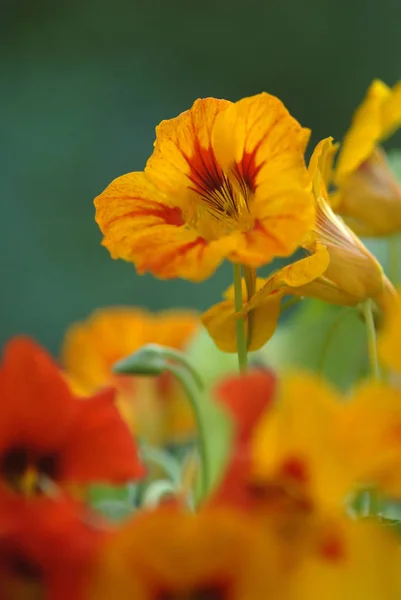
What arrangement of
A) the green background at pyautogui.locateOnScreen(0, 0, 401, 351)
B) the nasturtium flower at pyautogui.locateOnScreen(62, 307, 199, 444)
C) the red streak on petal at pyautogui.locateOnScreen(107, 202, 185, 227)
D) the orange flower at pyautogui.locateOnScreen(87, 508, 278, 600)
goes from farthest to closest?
the green background at pyautogui.locateOnScreen(0, 0, 401, 351), the nasturtium flower at pyautogui.locateOnScreen(62, 307, 199, 444), the red streak on petal at pyautogui.locateOnScreen(107, 202, 185, 227), the orange flower at pyautogui.locateOnScreen(87, 508, 278, 600)

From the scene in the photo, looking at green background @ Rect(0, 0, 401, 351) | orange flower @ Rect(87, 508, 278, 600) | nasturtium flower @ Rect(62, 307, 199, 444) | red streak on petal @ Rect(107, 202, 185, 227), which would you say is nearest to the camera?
orange flower @ Rect(87, 508, 278, 600)

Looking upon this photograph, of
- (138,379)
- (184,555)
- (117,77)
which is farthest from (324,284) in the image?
(117,77)

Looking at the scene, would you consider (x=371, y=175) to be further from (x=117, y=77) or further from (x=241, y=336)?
(x=117, y=77)

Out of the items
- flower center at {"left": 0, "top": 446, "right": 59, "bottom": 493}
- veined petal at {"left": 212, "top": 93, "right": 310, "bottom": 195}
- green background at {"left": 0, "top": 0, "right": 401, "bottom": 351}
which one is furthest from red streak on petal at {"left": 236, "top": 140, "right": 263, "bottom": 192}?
green background at {"left": 0, "top": 0, "right": 401, "bottom": 351}

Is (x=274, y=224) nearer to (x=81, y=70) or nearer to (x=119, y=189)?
(x=119, y=189)

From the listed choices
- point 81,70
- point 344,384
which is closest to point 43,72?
point 81,70

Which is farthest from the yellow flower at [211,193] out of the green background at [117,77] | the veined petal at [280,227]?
the green background at [117,77]

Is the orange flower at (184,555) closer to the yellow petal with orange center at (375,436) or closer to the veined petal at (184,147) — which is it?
the yellow petal with orange center at (375,436)

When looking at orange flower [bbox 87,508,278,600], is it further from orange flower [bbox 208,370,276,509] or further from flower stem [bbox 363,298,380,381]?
flower stem [bbox 363,298,380,381]
